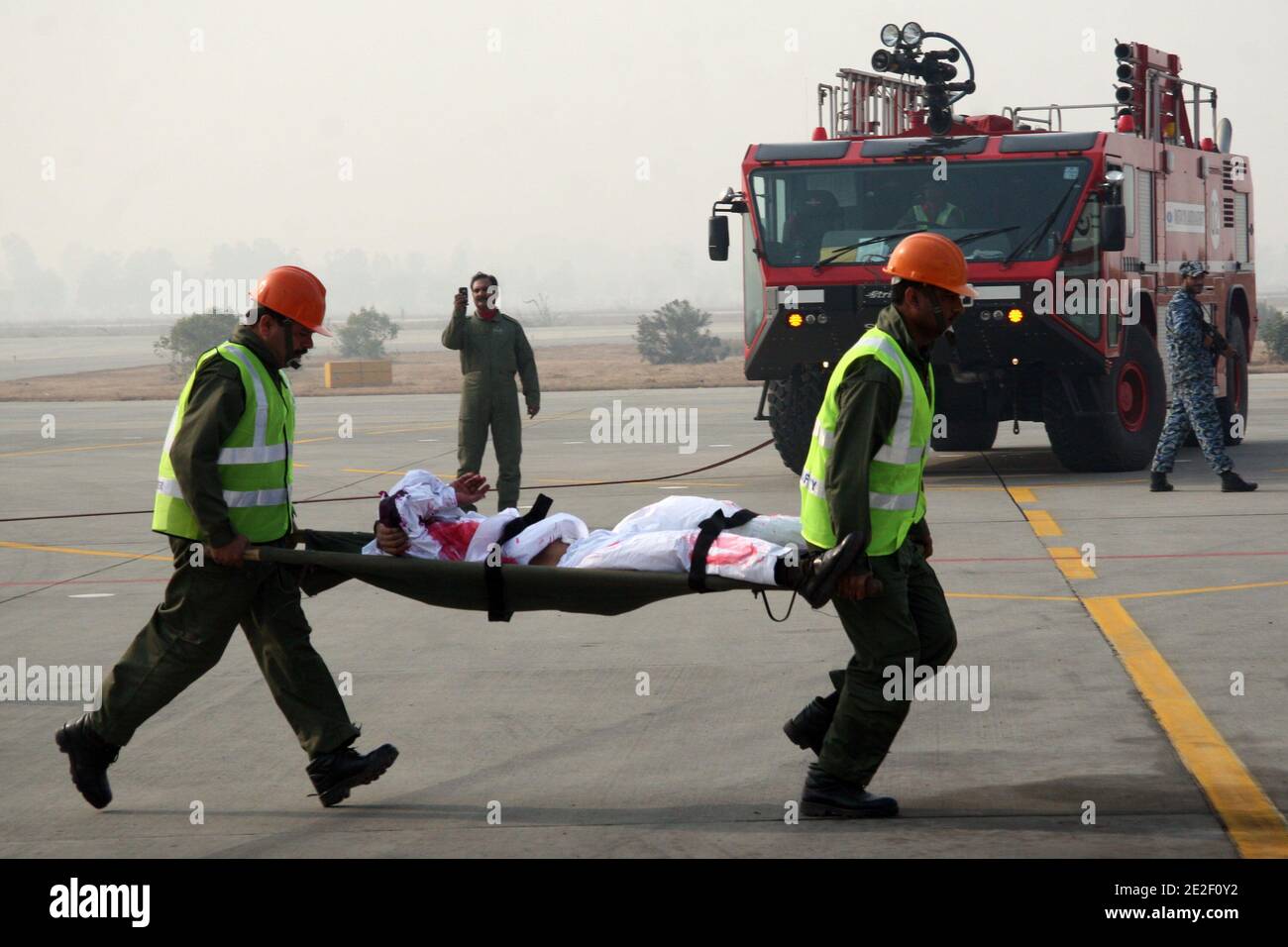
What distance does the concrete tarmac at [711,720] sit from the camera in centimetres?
579

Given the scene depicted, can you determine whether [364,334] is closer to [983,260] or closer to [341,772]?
[983,260]

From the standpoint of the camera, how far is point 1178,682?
25.3 feet

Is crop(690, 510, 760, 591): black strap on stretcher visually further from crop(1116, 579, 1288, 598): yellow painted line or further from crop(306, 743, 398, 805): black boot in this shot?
crop(1116, 579, 1288, 598): yellow painted line

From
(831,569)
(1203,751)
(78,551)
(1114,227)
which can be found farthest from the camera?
(1114,227)

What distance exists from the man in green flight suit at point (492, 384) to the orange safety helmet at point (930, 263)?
28.0ft

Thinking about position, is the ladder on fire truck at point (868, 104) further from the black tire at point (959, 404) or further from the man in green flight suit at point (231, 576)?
the man in green flight suit at point (231, 576)

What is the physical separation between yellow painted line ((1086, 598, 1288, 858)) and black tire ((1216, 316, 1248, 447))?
10.9 metres

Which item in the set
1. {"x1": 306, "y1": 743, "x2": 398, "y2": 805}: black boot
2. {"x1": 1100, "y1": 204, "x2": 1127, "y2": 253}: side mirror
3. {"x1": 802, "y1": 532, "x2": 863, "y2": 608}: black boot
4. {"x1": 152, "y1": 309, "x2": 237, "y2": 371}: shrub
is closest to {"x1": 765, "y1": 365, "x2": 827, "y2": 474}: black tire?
{"x1": 1100, "y1": 204, "x2": 1127, "y2": 253}: side mirror

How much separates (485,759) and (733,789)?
1089mm

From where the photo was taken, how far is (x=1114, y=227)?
1529cm

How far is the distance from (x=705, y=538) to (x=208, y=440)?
179cm

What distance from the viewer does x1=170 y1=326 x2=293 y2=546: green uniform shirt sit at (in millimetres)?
6148

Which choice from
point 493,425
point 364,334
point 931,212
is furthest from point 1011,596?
point 364,334
